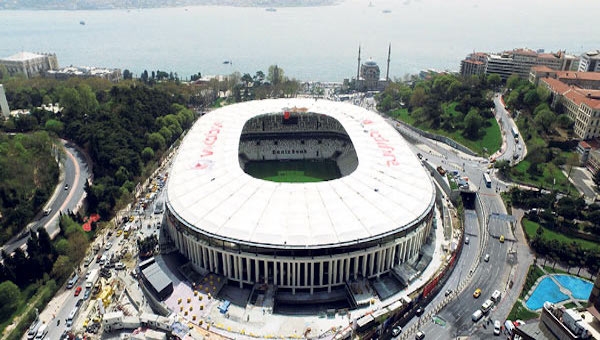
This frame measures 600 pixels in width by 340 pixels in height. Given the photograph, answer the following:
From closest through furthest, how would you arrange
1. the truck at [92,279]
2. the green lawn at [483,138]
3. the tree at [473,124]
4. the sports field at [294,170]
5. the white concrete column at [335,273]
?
the white concrete column at [335,273], the truck at [92,279], the sports field at [294,170], the green lawn at [483,138], the tree at [473,124]

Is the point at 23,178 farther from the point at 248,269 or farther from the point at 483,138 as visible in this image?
the point at 483,138

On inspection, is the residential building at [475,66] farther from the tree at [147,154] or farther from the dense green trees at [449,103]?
the tree at [147,154]

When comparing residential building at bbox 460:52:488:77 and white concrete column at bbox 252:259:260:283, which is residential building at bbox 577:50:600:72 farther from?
white concrete column at bbox 252:259:260:283

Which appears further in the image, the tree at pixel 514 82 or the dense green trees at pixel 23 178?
the tree at pixel 514 82

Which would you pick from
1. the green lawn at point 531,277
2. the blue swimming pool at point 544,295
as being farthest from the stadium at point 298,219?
the blue swimming pool at point 544,295

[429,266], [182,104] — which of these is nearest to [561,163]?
[429,266]

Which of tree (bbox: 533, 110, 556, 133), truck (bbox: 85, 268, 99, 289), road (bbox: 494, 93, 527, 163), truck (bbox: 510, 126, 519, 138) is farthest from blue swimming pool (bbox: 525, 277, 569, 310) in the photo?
truck (bbox: 85, 268, 99, 289)
